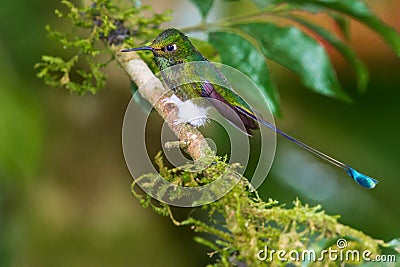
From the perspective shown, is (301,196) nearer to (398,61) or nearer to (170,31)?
(398,61)

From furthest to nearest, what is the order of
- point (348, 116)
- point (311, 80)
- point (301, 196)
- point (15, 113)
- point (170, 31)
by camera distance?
point (348, 116), point (301, 196), point (15, 113), point (311, 80), point (170, 31)

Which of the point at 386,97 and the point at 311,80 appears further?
the point at 386,97

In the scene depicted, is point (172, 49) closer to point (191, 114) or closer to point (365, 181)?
point (191, 114)

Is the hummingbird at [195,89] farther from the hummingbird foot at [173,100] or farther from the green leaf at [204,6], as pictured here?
the green leaf at [204,6]

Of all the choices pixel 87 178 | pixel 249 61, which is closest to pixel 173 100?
pixel 249 61

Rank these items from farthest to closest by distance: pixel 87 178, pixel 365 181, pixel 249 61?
pixel 87 178, pixel 249 61, pixel 365 181

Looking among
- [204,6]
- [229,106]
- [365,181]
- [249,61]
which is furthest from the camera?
[204,6]

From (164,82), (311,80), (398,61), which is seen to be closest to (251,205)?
(164,82)

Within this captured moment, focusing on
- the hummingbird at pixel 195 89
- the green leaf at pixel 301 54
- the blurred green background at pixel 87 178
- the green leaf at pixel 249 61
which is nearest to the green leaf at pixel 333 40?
the green leaf at pixel 301 54
